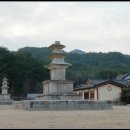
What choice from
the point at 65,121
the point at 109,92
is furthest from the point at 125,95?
the point at 65,121

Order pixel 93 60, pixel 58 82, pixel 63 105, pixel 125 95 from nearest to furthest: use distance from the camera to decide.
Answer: pixel 63 105, pixel 58 82, pixel 125 95, pixel 93 60

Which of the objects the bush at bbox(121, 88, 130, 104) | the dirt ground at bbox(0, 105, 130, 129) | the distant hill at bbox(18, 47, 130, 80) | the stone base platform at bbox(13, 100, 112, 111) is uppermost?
the distant hill at bbox(18, 47, 130, 80)

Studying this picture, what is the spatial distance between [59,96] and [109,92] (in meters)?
25.4

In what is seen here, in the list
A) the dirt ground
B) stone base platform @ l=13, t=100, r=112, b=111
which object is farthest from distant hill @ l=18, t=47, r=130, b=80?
the dirt ground

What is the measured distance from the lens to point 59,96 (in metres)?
20.0

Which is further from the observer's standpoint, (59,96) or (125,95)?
(125,95)

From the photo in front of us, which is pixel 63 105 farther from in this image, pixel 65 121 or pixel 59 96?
pixel 65 121

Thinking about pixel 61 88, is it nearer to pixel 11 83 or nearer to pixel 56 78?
pixel 56 78

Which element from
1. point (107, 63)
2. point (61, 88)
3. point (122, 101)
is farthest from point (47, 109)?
point (107, 63)

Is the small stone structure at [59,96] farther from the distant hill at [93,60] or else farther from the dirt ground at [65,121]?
the distant hill at [93,60]

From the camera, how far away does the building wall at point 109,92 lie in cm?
4406

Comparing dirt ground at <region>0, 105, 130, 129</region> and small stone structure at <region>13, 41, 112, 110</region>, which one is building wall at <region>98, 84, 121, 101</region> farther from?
dirt ground at <region>0, 105, 130, 129</region>

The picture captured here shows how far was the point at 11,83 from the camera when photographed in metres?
59.5

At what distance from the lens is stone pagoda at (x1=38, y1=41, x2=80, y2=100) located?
65.8 ft
